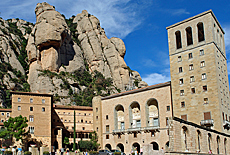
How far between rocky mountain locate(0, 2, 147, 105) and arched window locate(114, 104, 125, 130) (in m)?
26.6

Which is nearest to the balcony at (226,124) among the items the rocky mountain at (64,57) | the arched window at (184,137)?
the arched window at (184,137)

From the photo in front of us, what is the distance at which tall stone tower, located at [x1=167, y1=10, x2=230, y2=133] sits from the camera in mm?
46125

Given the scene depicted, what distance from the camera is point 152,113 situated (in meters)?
54.6

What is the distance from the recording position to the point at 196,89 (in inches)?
1905

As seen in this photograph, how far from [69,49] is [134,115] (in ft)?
172

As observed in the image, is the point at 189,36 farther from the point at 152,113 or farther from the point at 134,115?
the point at 134,115

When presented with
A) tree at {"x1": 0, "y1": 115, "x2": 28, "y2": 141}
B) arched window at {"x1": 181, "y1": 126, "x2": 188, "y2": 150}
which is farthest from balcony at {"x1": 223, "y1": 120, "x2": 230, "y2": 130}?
tree at {"x1": 0, "y1": 115, "x2": 28, "y2": 141}

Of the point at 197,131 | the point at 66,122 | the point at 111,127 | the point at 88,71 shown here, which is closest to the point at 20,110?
the point at 66,122

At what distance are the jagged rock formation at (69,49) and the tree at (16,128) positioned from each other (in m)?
32.1

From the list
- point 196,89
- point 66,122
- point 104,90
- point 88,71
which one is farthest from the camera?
point 88,71

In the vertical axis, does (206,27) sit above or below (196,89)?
above

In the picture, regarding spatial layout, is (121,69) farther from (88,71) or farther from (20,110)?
(20,110)

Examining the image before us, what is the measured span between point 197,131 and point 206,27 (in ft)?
79.2

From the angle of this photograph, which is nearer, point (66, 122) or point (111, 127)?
point (111, 127)
